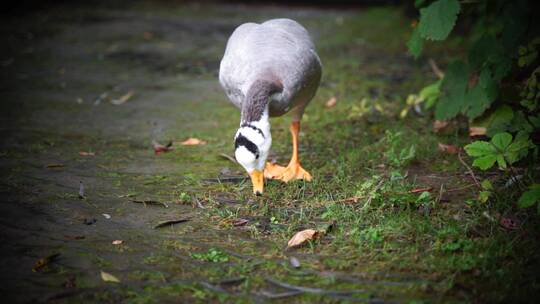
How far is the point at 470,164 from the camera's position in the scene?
4.59 m

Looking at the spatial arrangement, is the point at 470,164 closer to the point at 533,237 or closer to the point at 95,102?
the point at 533,237

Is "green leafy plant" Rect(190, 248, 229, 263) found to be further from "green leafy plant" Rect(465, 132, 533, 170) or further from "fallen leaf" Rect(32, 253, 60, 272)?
"green leafy plant" Rect(465, 132, 533, 170)

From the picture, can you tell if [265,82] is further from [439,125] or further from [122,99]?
[122,99]

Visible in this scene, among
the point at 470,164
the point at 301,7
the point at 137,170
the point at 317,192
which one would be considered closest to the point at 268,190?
the point at 317,192

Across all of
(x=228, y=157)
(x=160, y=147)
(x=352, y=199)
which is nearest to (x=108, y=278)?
(x=352, y=199)

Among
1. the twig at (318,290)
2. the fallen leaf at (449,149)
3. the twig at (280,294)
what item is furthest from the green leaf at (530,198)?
the twig at (280,294)

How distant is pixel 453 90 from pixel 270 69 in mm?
1800

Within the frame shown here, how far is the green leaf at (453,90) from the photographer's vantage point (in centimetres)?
507

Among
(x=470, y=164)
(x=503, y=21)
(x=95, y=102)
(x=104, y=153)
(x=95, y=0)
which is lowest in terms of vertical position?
(x=95, y=0)

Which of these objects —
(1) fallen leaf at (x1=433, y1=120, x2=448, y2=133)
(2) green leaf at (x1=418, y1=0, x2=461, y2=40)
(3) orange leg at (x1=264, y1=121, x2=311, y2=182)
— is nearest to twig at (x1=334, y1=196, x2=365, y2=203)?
(3) orange leg at (x1=264, y1=121, x2=311, y2=182)

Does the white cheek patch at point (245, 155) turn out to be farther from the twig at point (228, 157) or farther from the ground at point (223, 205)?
the twig at point (228, 157)

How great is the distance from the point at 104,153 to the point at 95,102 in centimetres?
191

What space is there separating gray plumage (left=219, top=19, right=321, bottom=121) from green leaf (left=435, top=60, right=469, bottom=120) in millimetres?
1178

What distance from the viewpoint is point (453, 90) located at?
5125 mm
